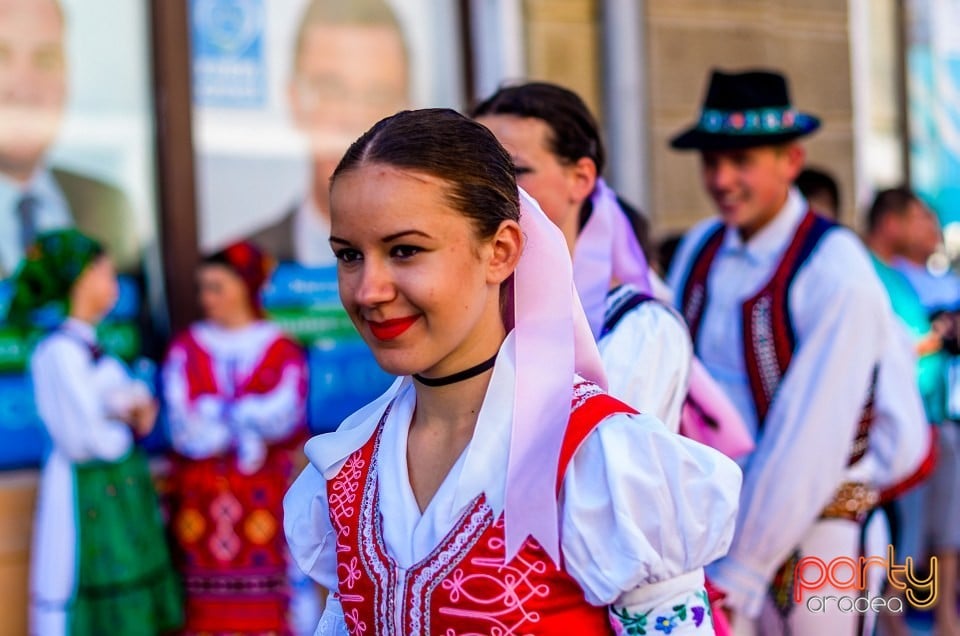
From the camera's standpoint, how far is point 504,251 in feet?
5.88

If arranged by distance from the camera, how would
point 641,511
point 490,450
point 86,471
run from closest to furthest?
point 641,511
point 490,450
point 86,471

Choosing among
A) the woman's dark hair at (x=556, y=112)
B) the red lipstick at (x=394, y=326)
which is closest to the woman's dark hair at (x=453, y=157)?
the red lipstick at (x=394, y=326)

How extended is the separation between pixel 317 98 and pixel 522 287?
440cm

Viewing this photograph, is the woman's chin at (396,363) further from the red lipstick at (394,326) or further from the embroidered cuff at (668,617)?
the embroidered cuff at (668,617)

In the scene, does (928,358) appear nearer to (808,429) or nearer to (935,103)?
(808,429)

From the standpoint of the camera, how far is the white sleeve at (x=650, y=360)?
2404 millimetres

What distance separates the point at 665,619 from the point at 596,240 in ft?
3.66

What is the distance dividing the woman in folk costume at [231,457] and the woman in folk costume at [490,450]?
11.5 ft

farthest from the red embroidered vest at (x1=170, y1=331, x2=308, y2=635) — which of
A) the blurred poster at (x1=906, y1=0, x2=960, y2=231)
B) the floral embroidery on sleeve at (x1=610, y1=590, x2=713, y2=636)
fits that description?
the blurred poster at (x1=906, y1=0, x2=960, y2=231)

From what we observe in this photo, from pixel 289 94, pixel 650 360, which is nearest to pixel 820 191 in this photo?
pixel 289 94

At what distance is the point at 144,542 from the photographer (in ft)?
16.6

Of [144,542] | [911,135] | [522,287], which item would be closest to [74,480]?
[144,542]

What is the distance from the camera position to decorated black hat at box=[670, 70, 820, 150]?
3.75 m

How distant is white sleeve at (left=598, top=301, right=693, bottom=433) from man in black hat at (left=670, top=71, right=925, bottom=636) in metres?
0.95
